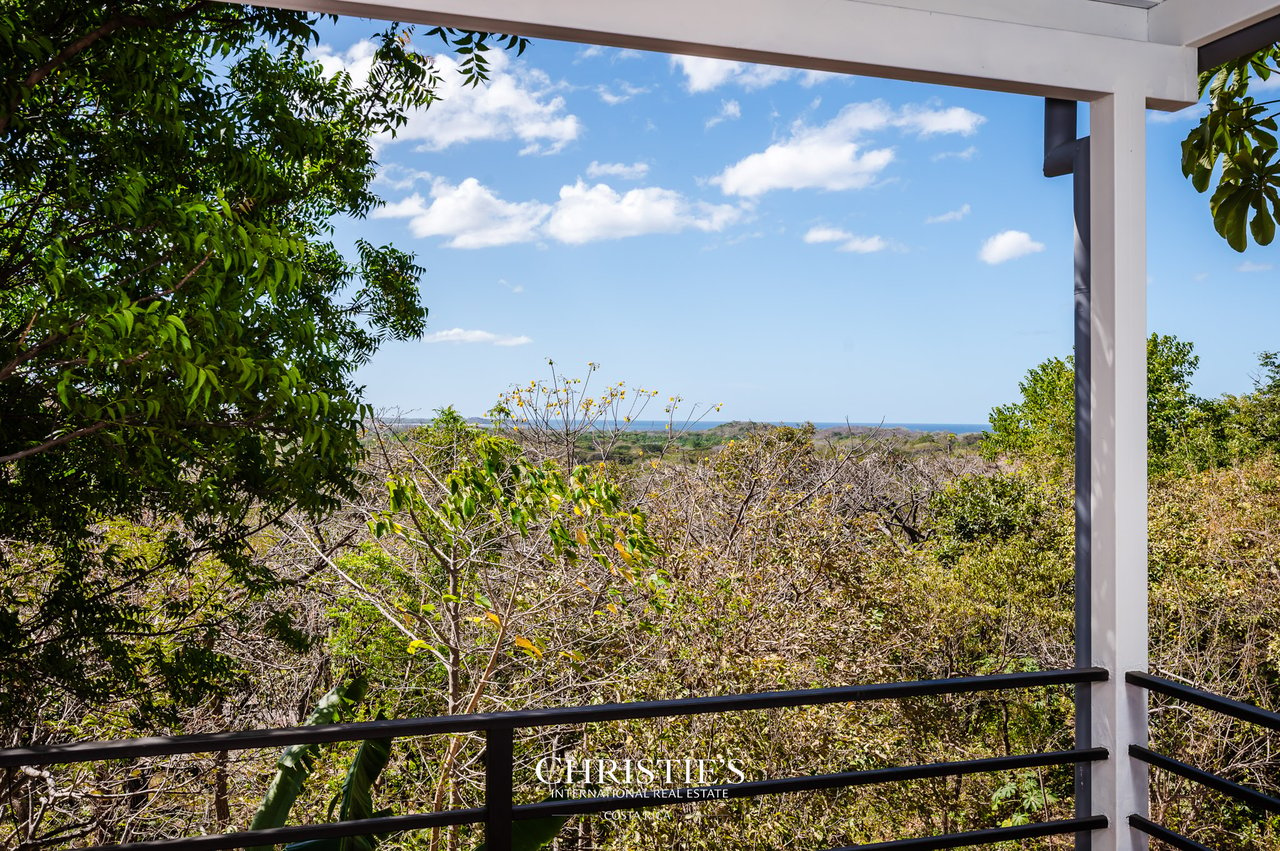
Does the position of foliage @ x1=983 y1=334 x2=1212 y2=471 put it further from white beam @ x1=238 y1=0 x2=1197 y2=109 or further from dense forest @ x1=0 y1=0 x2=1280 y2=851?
white beam @ x1=238 y1=0 x2=1197 y2=109

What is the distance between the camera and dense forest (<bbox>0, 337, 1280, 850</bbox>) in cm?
364

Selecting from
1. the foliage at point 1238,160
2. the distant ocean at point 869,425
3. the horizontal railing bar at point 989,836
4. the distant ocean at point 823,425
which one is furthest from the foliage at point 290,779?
the foliage at point 1238,160

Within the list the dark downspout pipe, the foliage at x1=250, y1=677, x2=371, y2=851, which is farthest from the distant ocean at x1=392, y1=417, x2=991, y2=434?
the dark downspout pipe

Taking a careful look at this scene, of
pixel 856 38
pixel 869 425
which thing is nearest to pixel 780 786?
pixel 856 38

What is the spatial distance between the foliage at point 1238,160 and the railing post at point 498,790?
2114 mm

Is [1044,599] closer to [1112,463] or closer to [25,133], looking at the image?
[1112,463]

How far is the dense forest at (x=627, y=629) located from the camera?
3641 mm

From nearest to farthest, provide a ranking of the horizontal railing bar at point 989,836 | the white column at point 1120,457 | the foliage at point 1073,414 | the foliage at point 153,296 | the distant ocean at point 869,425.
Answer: the horizontal railing bar at point 989,836 → the white column at point 1120,457 → the foliage at point 153,296 → the distant ocean at point 869,425 → the foliage at point 1073,414

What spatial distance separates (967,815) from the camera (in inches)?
221

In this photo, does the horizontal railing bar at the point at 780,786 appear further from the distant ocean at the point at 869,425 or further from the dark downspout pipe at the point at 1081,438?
the distant ocean at the point at 869,425

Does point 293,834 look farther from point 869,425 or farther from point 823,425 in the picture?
point 869,425

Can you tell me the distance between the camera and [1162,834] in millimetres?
1568

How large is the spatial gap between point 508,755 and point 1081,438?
143 cm

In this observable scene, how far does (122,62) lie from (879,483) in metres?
5.70
